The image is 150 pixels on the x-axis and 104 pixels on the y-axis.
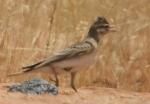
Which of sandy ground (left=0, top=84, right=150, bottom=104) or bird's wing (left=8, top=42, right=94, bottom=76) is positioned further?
bird's wing (left=8, top=42, right=94, bottom=76)

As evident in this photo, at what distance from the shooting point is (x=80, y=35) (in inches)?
448

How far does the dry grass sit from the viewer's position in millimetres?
10852

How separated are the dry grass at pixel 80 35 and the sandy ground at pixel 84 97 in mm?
720

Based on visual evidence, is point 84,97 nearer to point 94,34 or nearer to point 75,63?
point 75,63

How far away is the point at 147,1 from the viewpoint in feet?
38.9

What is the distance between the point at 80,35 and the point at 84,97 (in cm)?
217

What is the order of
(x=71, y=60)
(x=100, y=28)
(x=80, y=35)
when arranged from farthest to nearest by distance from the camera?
(x=80, y=35) → (x=100, y=28) → (x=71, y=60)

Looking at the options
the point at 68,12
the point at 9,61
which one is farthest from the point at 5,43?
the point at 68,12

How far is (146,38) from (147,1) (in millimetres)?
832

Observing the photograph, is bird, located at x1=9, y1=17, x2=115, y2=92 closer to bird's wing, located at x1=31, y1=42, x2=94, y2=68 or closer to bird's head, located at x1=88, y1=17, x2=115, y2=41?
bird's wing, located at x1=31, y1=42, x2=94, y2=68

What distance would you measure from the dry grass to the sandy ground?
28.4 inches

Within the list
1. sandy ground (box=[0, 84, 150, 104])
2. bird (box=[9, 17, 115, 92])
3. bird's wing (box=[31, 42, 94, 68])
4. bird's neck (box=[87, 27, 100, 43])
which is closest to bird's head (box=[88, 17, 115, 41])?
bird's neck (box=[87, 27, 100, 43])

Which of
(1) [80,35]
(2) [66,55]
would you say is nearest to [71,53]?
(2) [66,55]

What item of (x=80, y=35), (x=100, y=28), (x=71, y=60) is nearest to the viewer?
(x=71, y=60)
